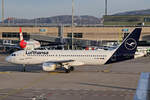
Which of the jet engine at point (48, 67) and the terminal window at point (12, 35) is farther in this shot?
the terminal window at point (12, 35)

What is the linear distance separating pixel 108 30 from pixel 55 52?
174 feet

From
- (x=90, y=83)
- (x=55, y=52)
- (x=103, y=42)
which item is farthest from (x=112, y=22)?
(x=90, y=83)

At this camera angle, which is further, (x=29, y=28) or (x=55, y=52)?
(x=29, y=28)

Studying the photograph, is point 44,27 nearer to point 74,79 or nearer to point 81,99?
point 74,79

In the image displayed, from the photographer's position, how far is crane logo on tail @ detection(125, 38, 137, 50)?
139 feet

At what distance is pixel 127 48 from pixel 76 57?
8.63 m

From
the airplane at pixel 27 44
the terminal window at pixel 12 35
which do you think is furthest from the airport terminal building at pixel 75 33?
the airplane at pixel 27 44

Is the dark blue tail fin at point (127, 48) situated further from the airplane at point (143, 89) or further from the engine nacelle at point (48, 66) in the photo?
the airplane at point (143, 89)

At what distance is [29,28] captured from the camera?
9994 centimetres

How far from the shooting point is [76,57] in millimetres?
44281

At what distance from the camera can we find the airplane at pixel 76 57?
139 feet

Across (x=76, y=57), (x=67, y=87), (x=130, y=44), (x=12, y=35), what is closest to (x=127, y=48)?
(x=130, y=44)

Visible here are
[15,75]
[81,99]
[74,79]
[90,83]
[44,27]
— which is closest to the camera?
[81,99]

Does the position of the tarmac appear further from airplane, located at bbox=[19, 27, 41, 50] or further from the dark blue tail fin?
airplane, located at bbox=[19, 27, 41, 50]
